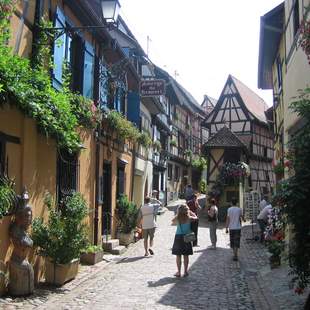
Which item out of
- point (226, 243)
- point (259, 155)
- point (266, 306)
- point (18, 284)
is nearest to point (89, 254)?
point (18, 284)

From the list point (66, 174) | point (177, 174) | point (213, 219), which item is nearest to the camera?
point (66, 174)

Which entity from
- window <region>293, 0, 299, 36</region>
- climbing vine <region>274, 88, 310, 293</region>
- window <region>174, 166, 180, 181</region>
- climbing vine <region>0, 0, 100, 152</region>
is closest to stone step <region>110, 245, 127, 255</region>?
climbing vine <region>0, 0, 100, 152</region>

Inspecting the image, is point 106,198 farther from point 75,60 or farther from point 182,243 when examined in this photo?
point 182,243

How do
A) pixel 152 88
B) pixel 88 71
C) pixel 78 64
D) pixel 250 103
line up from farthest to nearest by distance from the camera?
pixel 250 103 < pixel 152 88 < pixel 88 71 < pixel 78 64

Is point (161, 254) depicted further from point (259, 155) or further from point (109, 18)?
point (259, 155)

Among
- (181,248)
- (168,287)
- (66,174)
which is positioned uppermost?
(66,174)

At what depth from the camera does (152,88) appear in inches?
689

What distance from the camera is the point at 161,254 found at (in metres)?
14.2

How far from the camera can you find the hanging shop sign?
687 inches

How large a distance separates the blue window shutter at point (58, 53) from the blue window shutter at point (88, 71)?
170 cm

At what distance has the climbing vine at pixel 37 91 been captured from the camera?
6.90 m

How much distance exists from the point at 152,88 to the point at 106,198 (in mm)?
4345

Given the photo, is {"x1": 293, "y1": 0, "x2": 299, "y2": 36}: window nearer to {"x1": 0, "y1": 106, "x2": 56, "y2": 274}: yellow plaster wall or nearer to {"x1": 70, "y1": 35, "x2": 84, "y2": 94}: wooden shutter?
{"x1": 70, "y1": 35, "x2": 84, "y2": 94}: wooden shutter

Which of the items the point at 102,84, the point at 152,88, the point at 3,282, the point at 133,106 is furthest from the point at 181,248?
the point at 133,106
